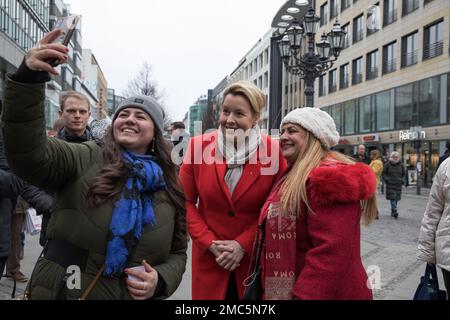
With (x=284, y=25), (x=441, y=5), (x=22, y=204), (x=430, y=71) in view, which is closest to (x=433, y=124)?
(x=430, y=71)

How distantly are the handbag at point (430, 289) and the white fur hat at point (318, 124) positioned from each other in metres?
1.49

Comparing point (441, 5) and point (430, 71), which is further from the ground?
point (441, 5)

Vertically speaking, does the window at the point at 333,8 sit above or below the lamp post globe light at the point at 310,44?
above

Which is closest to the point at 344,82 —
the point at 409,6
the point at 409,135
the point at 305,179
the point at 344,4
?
the point at 344,4

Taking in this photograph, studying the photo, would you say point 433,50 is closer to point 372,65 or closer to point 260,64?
point 372,65

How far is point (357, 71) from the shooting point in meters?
35.3

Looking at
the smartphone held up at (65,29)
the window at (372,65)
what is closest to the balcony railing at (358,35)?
the window at (372,65)

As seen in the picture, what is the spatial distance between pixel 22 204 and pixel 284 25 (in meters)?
10.4

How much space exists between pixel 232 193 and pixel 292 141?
53cm

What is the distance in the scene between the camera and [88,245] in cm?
179

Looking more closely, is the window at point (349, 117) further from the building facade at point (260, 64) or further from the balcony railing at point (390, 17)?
the building facade at point (260, 64)

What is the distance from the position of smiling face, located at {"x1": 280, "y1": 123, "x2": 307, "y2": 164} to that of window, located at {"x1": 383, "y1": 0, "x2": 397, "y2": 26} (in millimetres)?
31021

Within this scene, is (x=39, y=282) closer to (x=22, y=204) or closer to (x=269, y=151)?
(x=269, y=151)

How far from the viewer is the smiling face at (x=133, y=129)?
2014 millimetres
